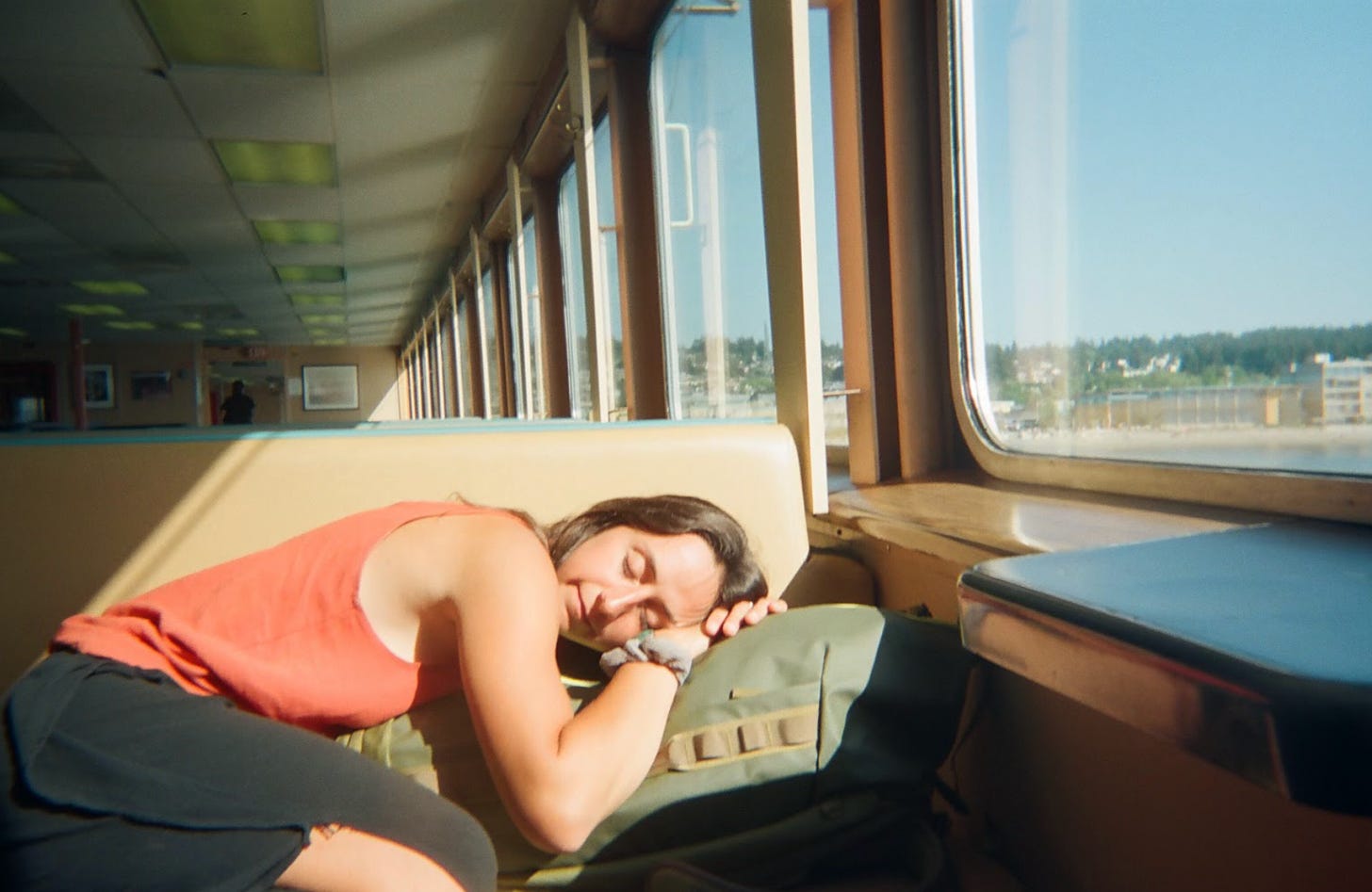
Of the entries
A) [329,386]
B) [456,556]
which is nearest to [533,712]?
[456,556]

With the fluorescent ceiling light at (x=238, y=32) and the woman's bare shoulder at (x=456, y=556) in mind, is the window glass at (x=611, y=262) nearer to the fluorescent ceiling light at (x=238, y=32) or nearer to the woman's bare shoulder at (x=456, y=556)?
the fluorescent ceiling light at (x=238, y=32)

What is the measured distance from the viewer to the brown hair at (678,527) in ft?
4.23

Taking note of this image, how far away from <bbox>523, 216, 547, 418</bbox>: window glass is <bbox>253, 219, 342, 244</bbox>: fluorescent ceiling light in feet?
7.14

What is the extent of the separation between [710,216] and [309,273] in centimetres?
795

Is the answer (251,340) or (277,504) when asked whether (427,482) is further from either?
(251,340)

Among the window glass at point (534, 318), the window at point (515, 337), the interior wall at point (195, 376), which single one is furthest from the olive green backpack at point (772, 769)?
the interior wall at point (195, 376)

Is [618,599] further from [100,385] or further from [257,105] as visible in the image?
[100,385]

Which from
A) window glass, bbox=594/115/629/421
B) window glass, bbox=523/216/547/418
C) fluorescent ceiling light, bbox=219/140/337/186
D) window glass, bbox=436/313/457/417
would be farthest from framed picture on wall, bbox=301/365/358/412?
window glass, bbox=594/115/629/421

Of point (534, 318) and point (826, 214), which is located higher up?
point (534, 318)

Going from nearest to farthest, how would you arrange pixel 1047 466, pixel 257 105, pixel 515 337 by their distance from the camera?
pixel 1047 466
pixel 257 105
pixel 515 337

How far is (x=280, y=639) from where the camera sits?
1.04m

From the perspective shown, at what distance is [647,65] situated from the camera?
12.2 ft

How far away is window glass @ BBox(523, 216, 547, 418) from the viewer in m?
5.61

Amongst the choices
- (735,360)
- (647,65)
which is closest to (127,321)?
(647,65)
